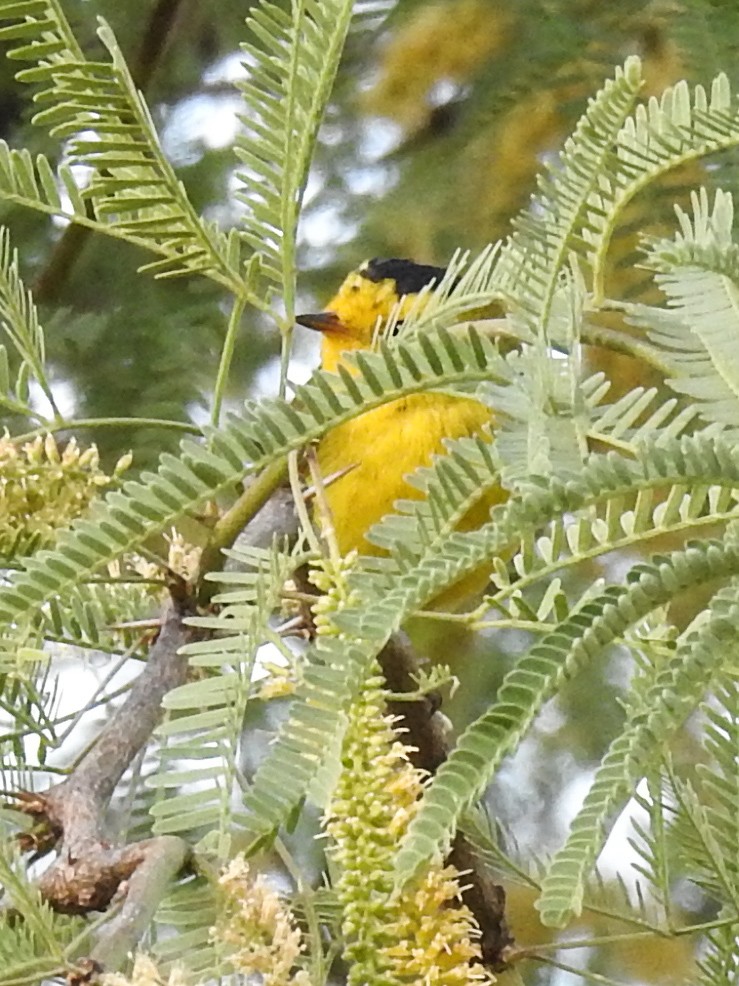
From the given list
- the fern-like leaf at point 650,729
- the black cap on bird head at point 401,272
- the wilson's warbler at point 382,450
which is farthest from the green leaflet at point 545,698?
the black cap on bird head at point 401,272

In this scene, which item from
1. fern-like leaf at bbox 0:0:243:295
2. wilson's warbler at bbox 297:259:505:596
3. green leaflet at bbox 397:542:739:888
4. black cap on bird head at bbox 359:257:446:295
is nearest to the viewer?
green leaflet at bbox 397:542:739:888

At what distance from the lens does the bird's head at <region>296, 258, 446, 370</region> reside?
3.21 ft

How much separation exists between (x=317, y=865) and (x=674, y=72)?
2.08ft

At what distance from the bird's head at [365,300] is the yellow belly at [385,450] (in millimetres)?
117

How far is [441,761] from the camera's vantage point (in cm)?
55

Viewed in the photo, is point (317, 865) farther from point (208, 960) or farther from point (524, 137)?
point (208, 960)

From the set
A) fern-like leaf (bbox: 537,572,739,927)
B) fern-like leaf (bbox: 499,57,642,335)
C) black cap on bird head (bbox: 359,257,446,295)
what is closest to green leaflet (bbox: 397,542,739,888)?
fern-like leaf (bbox: 537,572,739,927)

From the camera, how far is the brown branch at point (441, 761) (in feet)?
1.63

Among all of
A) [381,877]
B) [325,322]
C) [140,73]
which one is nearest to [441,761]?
[381,877]

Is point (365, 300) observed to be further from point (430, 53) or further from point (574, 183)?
point (574, 183)

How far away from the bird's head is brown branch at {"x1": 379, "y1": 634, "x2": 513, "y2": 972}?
443mm

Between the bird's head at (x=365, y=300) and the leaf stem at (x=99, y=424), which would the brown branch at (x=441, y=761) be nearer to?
the leaf stem at (x=99, y=424)

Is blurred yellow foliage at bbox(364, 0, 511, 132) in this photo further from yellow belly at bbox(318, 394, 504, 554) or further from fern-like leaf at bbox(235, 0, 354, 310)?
fern-like leaf at bbox(235, 0, 354, 310)

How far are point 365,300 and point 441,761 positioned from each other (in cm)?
54
